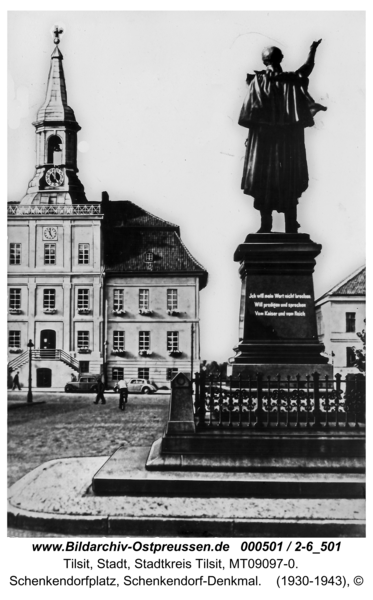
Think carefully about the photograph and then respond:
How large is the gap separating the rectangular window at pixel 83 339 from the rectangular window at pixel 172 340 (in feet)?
9.54

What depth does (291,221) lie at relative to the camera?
1114cm

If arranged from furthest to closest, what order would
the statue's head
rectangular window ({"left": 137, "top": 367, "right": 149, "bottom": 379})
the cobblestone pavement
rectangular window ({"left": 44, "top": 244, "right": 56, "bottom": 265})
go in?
rectangular window ({"left": 137, "top": 367, "right": 149, "bottom": 379})
rectangular window ({"left": 44, "top": 244, "right": 56, "bottom": 265})
the cobblestone pavement
the statue's head

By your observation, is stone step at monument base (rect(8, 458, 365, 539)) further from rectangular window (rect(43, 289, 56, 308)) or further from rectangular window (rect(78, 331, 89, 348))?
rectangular window (rect(78, 331, 89, 348))

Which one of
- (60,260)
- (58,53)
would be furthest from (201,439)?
(60,260)

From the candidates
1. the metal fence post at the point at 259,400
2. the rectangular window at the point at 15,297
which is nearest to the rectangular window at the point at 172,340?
the rectangular window at the point at 15,297

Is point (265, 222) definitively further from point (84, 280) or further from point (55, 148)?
point (84, 280)

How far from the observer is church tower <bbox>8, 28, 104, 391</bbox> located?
1182 cm

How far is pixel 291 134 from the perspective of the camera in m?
11.1

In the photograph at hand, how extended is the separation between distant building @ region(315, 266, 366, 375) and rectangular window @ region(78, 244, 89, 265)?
6508 mm

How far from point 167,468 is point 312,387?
256cm

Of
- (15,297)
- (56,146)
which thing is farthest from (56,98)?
(15,297)

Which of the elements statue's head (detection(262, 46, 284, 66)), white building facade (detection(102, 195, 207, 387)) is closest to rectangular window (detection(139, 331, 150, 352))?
white building facade (detection(102, 195, 207, 387))

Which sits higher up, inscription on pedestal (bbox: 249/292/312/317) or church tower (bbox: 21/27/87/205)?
church tower (bbox: 21/27/87/205)
